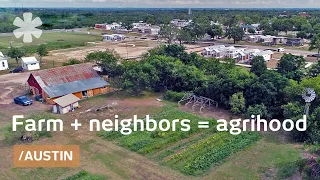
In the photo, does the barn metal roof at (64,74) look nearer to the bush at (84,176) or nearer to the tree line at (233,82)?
the tree line at (233,82)

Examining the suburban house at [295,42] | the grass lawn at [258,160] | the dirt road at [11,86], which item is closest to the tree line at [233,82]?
the grass lawn at [258,160]

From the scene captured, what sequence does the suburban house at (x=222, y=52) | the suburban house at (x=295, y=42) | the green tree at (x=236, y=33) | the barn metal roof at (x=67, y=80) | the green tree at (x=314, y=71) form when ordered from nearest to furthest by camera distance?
the barn metal roof at (x=67, y=80) < the green tree at (x=314, y=71) < the suburban house at (x=222, y=52) < the suburban house at (x=295, y=42) < the green tree at (x=236, y=33)

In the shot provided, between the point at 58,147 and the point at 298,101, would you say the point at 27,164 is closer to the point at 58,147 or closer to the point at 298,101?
the point at 58,147

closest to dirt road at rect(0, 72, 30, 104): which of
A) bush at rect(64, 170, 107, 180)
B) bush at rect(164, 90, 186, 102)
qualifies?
bush at rect(164, 90, 186, 102)

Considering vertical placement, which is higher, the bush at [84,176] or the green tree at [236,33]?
the green tree at [236,33]

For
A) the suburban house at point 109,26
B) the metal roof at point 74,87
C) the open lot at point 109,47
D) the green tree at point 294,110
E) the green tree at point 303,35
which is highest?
the suburban house at point 109,26

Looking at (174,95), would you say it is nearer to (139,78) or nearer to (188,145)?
(139,78)

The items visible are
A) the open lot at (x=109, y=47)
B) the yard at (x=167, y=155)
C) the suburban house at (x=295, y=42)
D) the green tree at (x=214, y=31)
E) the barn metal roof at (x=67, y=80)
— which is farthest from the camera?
the green tree at (x=214, y=31)

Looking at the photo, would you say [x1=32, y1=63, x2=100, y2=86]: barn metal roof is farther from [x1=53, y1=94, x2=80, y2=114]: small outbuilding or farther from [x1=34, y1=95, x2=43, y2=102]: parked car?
[x1=53, y1=94, x2=80, y2=114]: small outbuilding
